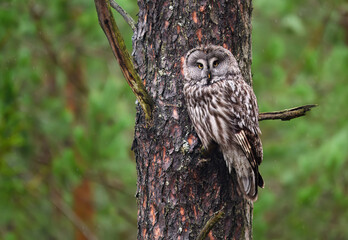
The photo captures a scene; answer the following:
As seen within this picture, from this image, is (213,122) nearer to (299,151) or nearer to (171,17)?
(171,17)

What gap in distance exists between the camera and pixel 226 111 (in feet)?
8.58

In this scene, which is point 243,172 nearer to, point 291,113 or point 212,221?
point 291,113

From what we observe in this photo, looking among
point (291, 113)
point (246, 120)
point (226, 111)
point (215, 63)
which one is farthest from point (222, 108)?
point (291, 113)

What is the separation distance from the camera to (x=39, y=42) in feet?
19.1

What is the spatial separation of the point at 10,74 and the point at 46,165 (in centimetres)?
158

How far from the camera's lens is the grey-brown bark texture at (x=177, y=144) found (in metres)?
2.34

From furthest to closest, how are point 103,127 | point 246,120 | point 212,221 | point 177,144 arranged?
1. point 103,127
2. point 246,120
3. point 177,144
4. point 212,221

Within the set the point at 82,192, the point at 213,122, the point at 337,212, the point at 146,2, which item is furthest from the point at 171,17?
the point at 82,192

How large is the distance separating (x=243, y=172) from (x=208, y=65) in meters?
0.67

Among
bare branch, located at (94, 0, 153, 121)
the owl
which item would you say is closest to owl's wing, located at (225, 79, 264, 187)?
the owl

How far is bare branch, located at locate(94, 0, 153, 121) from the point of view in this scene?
2.01 metres

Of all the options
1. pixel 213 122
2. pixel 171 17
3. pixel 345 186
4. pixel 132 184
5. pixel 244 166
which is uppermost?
pixel 345 186

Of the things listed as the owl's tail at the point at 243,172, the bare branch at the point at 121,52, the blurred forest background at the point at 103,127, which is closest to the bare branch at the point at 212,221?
the owl's tail at the point at 243,172

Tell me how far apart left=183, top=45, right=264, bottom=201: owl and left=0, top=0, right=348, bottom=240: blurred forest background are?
2.23 m
